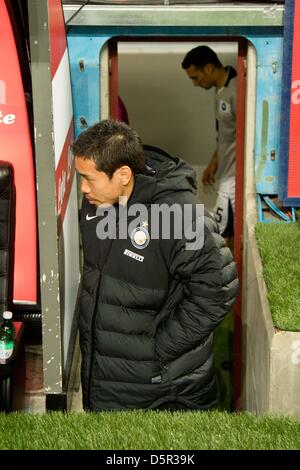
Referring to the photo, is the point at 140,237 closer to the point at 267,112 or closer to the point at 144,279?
the point at 144,279

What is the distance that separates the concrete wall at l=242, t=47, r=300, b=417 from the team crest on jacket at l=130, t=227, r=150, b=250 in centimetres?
86

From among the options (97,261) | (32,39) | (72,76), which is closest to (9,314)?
(97,261)

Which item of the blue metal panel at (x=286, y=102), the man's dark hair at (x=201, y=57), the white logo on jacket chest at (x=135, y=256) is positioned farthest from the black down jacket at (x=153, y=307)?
the man's dark hair at (x=201, y=57)

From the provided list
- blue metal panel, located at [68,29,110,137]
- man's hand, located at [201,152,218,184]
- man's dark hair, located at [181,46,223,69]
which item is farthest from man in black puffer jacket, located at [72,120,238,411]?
man's hand, located at [201,152,218,184]

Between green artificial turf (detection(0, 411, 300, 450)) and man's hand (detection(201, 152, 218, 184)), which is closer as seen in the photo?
green artificial turf (detection(0, 411, 300, 450))

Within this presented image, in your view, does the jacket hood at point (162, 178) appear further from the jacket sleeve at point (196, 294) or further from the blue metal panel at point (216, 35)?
the blue metal panel at point (216, 35)

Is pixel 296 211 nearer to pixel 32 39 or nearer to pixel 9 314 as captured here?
pixel 9 314

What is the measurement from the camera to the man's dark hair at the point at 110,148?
336 cm

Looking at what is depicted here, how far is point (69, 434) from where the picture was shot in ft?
9.81

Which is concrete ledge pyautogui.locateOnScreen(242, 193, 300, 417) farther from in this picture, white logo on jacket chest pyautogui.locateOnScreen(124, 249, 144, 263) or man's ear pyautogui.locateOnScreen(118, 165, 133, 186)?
man's ear pyautogui.locateOnScreen(118, 165, 133, 186)

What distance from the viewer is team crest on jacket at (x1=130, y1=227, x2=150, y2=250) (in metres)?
3.46

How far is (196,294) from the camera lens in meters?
3.47

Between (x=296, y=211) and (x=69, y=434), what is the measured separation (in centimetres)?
283

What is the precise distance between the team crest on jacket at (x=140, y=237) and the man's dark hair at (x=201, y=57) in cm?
318
